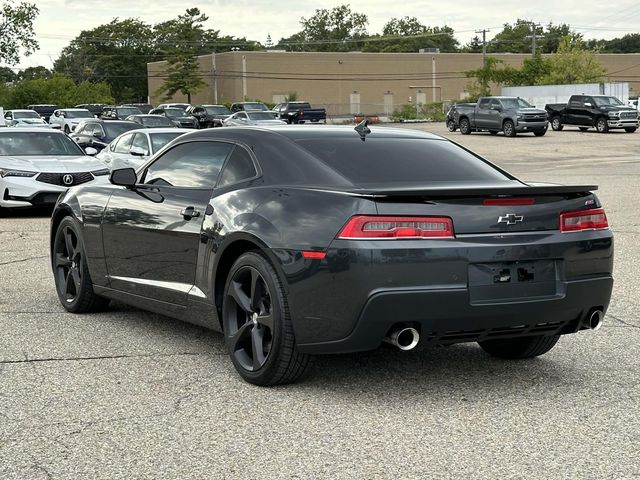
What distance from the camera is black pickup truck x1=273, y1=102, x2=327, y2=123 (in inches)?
2391

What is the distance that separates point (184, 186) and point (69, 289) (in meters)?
2.00

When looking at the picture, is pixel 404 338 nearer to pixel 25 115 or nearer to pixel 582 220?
pixel 582 220

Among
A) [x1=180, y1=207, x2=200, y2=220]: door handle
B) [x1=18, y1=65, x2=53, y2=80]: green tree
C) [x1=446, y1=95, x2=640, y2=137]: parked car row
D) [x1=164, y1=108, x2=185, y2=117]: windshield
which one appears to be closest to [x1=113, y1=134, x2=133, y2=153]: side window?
[x1=180, y1=207, x2=200, y2=220]: door handle

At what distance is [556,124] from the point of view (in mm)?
55344

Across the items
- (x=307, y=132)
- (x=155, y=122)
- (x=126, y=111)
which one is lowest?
(x=155, y=122)

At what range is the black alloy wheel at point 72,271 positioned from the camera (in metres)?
8.24

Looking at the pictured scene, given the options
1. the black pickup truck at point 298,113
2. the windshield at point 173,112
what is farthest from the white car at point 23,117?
the black pickup truck at point 298,113

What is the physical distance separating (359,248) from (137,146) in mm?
16517

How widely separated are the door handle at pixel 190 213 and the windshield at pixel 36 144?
11.7m

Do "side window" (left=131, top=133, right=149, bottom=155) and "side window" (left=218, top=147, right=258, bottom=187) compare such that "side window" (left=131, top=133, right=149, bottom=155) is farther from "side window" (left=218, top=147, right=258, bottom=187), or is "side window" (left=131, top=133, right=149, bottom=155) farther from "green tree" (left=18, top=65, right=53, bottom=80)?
"green tree" (left=18, top=65, right=53, bottom=80)

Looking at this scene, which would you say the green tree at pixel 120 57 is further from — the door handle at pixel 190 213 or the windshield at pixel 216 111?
the door handle at pixel 190 213

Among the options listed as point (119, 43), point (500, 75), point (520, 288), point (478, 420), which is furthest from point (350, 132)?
point (119, 43)

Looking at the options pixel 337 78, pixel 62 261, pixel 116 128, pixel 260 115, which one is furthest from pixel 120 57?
pixel 62 261

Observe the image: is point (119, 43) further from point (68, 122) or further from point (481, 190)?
point (481, 190)
